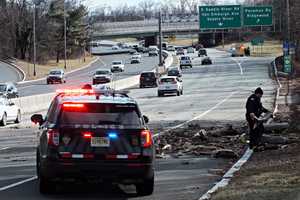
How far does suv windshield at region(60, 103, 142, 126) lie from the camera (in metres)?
11.3

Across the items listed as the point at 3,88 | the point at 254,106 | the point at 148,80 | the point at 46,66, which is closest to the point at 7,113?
the point at 254,106

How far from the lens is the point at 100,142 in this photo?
11.2 m

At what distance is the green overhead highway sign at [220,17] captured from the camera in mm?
65688

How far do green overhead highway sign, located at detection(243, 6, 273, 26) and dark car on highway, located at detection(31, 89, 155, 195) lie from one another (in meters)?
56.8

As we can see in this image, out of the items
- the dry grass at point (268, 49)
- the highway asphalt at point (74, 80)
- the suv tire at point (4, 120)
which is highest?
the dry grass at point (268, 49)

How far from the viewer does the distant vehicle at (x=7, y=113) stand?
32125mm

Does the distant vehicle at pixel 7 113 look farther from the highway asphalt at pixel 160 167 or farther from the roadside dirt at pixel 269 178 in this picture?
the roadside dirt at pixel 269 178

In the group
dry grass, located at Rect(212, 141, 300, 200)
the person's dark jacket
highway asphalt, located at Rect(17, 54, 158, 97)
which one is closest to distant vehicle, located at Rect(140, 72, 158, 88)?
highway asphalt, located at Rect(17, 54, 158, 97)

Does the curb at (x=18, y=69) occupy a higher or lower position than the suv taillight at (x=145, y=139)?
lower

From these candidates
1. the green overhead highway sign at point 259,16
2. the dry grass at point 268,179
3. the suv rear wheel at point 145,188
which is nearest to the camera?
the dry grass at point 268,179

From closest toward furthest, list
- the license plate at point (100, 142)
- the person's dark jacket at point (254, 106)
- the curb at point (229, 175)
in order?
1. the license plate at point (100, 142)
2. the curb at point (229, 175)
3. the person's dark jacket at point (254, 106)

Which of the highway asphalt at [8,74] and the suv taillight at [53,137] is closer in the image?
the suv taillight at [53,137]

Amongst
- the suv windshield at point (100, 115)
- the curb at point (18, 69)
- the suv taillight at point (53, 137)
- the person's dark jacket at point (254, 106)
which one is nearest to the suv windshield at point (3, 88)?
the person's dark jacket at point (254, 106)

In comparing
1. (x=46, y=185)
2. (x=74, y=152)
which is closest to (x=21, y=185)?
(x=46, y=185)
